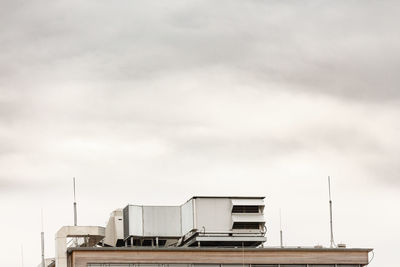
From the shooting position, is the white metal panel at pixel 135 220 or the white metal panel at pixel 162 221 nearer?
the white metal panel at pixel 135 220

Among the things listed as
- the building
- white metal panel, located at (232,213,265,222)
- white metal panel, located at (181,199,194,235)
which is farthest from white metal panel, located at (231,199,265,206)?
white metal panel, located at (181,199,194,235)

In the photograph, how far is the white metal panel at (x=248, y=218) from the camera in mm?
109688

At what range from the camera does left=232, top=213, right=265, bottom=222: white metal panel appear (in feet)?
360

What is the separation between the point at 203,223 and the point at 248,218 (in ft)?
11.4

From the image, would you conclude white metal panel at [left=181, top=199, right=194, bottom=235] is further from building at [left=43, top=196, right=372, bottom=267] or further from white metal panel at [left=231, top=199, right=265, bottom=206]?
white metal panel at [left=231, top=199, right=265, bottom=206]

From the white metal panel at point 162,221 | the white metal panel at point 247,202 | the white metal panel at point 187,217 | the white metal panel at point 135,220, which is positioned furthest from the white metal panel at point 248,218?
the white metal panel at point 135,220

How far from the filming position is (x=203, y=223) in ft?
359

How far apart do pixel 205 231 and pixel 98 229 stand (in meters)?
8.13

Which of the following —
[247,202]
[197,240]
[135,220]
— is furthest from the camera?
[247,202]

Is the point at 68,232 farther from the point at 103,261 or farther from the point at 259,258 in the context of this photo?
the point at 259,258

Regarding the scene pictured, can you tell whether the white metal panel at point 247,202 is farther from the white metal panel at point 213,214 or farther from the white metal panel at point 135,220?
the white metal panel at point 135,220

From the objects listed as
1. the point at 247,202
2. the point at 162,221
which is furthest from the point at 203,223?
the point at 247,202

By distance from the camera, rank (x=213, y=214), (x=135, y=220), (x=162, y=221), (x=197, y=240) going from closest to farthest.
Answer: (x=197, y=240), (x=213, y=214), (x=135, y=220), (x=162, y=221)

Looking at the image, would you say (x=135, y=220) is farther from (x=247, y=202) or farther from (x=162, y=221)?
(x=247, y=202)
